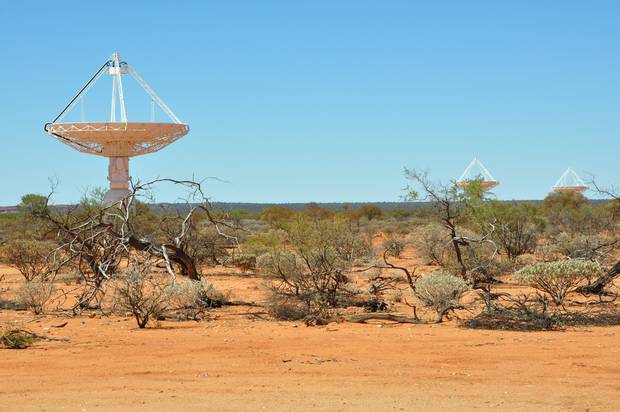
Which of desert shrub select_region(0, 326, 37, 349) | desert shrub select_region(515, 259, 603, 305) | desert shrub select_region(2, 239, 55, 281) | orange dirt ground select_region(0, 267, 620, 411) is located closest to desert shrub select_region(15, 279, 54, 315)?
orange dirt ground select_region(0, 267, 620, 411)

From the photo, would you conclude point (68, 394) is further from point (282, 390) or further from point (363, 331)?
point (363, 331)

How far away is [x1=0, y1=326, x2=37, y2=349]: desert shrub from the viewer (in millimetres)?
10943

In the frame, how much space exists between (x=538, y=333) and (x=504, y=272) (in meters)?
10.5

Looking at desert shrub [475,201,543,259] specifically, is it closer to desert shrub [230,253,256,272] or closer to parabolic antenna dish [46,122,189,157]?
desert shrub [230,253,256,272]

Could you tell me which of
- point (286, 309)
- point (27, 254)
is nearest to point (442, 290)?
point (286, 309)

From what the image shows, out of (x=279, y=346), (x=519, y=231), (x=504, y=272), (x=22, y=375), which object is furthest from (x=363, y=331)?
(x=519, y=231)

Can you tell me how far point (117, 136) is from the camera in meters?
37.2

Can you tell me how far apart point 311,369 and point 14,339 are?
175 inches

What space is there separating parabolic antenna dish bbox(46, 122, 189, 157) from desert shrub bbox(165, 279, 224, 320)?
21232mm

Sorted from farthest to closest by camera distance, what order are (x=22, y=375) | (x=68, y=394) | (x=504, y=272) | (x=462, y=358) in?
(x=504, y=272) < (x=462, y=358) < (x=22, y=375) < (x=68, y=394)

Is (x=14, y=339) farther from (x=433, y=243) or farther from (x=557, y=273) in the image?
(x=433, y=243)

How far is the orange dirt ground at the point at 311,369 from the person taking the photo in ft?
24.6

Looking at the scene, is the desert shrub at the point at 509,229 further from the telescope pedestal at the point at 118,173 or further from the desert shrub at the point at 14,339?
the telescope pedestal at the point at 118,173

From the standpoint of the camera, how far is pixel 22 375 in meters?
8.90
